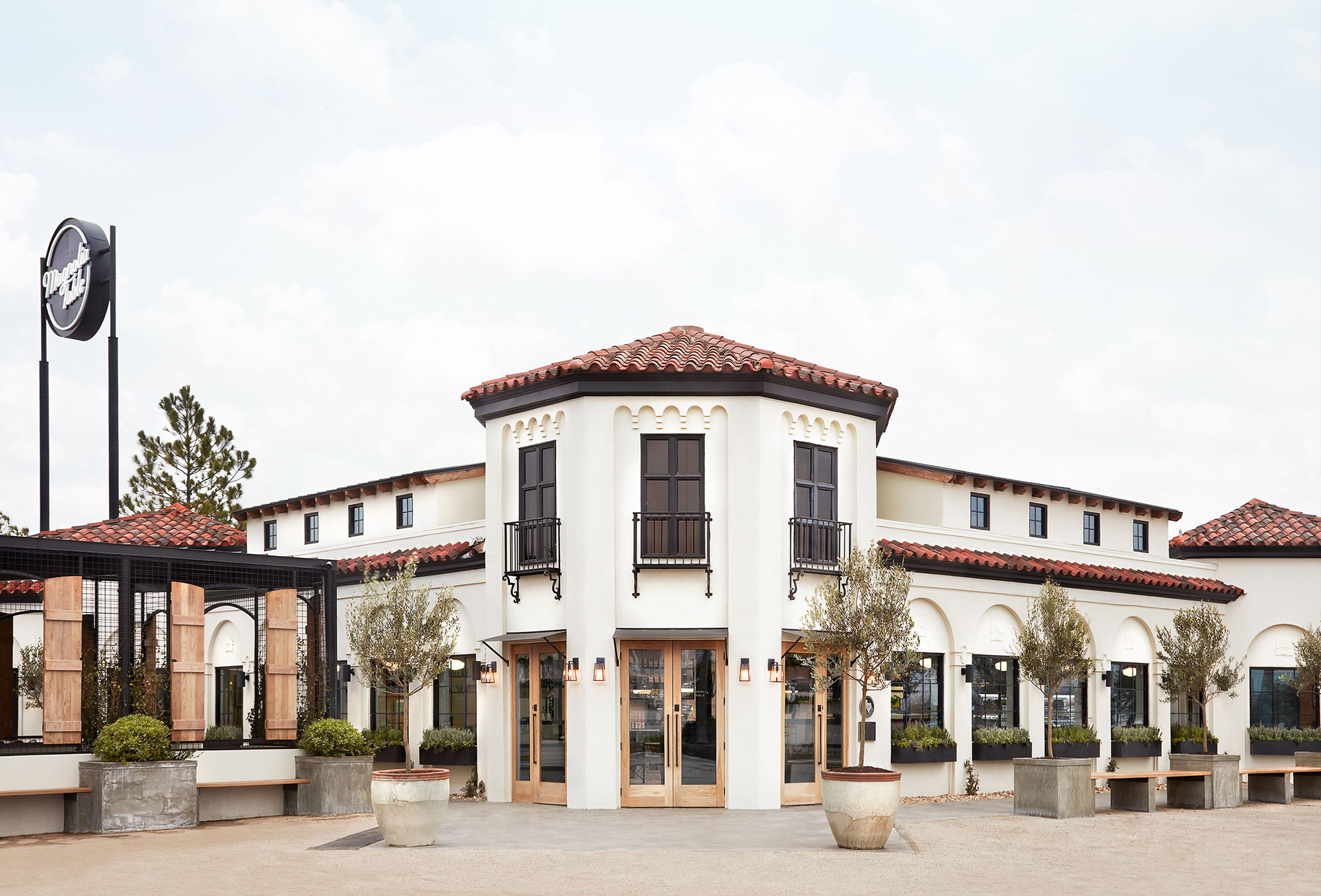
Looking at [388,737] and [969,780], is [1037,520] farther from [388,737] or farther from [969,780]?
[388,737]

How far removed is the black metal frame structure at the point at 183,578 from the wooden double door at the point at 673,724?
4.78m

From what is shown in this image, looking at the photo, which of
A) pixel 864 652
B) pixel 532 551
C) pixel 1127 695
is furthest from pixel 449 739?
pixel 1127 695

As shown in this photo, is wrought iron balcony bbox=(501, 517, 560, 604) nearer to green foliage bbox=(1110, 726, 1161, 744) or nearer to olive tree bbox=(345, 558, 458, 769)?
olive tree bbox=(345, 558, 458, 769)

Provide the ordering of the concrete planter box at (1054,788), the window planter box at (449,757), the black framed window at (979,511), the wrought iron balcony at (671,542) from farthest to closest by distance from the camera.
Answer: the black framed window at (979,511) < the window planter box at (449,757) < the wrought iron balcony at (671,542) < the concrete planter box at (1054,788)

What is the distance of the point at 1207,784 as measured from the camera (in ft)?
78.5

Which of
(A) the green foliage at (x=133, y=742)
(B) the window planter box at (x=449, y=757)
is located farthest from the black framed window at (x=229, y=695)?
(A) the green foliage at (x=133, y=742)

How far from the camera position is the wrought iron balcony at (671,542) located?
22.0 metres

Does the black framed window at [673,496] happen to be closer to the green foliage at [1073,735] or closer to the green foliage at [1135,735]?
the green foliage at [1073,735]

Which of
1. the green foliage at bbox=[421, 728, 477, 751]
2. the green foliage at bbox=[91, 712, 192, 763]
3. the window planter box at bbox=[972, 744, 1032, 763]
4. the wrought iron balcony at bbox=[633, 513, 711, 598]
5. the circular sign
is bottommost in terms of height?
the window planter box at bbox=[972, 744, 1032, 763]

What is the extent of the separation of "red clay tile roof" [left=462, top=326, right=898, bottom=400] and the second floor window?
8.15 meters

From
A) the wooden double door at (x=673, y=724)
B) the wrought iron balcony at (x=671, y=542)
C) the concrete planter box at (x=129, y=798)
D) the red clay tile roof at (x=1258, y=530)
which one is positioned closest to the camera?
the concrete planter box at (x=129, y=798)

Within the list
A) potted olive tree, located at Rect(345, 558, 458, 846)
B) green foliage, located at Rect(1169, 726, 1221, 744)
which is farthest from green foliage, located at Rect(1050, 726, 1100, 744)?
potted olive tree, located at Rect(345, 558, 458, 846)

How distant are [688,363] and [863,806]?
816cm

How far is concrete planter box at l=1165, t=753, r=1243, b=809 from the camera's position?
23.9m
